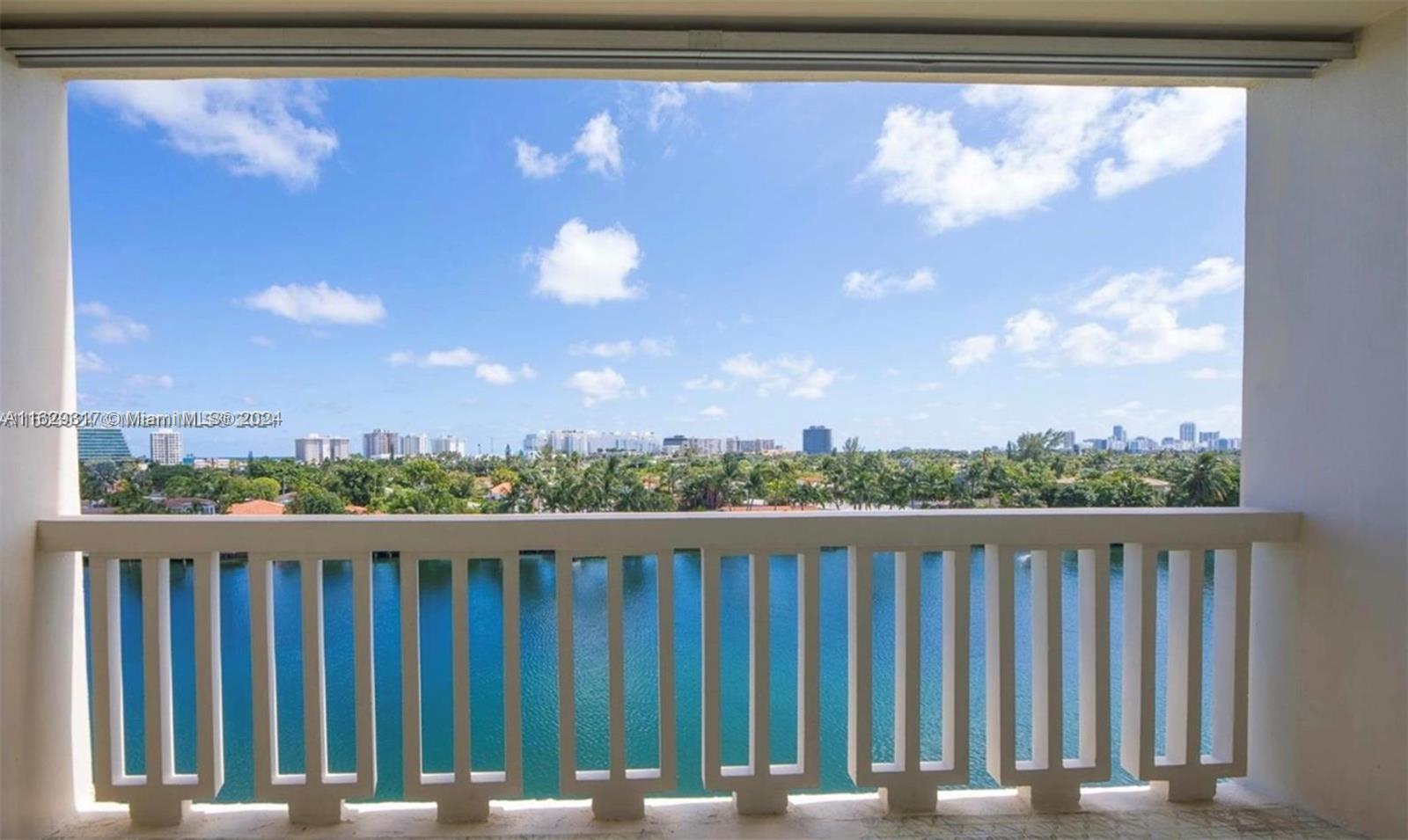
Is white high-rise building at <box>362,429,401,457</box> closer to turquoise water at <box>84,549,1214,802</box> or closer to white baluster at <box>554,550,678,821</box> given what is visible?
turquoise water at <box>84,549,1214,802</box>

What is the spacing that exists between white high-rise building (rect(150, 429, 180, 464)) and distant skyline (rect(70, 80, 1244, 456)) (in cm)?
34

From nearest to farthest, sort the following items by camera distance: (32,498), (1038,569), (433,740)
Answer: (32,498) → (1038,569) → (433,740)

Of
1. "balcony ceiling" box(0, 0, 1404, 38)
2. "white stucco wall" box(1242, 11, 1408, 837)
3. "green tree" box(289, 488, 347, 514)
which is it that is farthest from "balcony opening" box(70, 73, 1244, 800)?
"balcony ceiling" box(0, 0, 1404, 38)

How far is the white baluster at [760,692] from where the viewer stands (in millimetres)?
1265

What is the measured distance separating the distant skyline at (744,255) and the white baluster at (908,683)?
396mm

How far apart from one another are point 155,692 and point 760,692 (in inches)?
57.6

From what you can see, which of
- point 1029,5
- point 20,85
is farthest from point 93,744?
point 1029,5

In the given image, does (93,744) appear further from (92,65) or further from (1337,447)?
(1337,447)

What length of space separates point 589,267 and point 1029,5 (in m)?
1.26

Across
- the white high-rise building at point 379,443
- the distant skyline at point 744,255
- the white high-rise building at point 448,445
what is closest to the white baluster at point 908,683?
the distant skyline at point 744,255

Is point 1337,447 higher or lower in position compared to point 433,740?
higher

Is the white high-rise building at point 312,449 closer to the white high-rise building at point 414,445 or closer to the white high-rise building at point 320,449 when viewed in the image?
the white high-rise building at point 320,449

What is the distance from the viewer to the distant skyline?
4.80 feet

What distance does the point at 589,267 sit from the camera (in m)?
1.50
